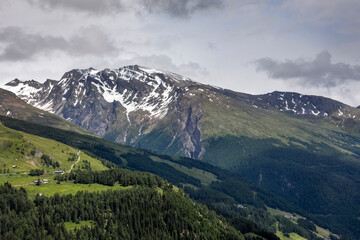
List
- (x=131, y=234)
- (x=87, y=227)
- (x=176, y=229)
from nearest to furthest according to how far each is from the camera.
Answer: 1. (x=87, y=227)
2. (x=131, y=234)
3. (x=176, y=229)

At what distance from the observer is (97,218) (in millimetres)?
171500

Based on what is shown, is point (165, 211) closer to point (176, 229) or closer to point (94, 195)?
point (176, 229)

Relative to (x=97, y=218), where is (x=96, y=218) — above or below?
below

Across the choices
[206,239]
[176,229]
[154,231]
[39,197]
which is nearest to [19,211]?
[39,197]

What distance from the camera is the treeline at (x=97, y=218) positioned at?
149 meters

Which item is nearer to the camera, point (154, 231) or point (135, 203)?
point (154, 231)

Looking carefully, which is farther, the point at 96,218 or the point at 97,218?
the point at 96,218

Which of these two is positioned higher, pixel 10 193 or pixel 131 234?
pixel 10 193

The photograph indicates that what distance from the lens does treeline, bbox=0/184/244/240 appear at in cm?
14888

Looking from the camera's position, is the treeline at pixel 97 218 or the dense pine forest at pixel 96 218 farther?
the dense pine forest at pixel 96 218

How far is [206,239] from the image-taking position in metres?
180

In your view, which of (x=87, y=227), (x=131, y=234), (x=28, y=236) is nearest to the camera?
(x=28, y=236)

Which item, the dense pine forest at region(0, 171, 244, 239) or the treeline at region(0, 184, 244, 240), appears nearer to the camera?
the treeline at region(0, 184, 244, 240)

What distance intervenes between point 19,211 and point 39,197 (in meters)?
15.0
